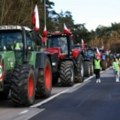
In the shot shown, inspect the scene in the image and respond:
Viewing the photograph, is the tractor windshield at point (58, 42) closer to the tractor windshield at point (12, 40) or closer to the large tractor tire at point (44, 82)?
the large tractor tire at point (44, 82)

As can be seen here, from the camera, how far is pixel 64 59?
2714cm

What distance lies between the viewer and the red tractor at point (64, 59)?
26.1 metres

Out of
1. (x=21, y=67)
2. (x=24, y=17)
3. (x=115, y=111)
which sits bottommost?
(x=115, y=111)

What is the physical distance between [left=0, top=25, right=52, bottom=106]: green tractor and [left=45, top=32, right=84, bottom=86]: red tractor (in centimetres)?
581

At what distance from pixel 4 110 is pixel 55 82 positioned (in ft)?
39.8

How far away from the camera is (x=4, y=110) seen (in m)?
16.7

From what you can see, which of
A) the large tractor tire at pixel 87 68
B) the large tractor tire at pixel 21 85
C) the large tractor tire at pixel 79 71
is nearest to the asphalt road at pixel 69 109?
the large tractor tire at pixel 21 85

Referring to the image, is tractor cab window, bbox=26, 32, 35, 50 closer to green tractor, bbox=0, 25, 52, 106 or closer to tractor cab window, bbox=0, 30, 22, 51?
green tractor, bbox=0, 25, 52, 106

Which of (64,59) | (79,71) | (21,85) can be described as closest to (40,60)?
(21,85)

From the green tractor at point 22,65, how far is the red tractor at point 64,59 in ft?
19.1

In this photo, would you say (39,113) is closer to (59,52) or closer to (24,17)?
(59,52)

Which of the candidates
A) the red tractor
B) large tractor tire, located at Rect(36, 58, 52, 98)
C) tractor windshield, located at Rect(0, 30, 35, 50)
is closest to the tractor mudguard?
large tractor tire, located at Rect(36, 58, 52, 98)

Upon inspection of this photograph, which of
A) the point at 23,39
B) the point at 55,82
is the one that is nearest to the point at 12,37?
the point at 23,39

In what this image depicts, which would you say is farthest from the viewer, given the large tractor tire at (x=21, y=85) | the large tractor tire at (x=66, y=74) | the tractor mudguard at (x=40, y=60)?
the large tractor tire at (x=66, y=74)
